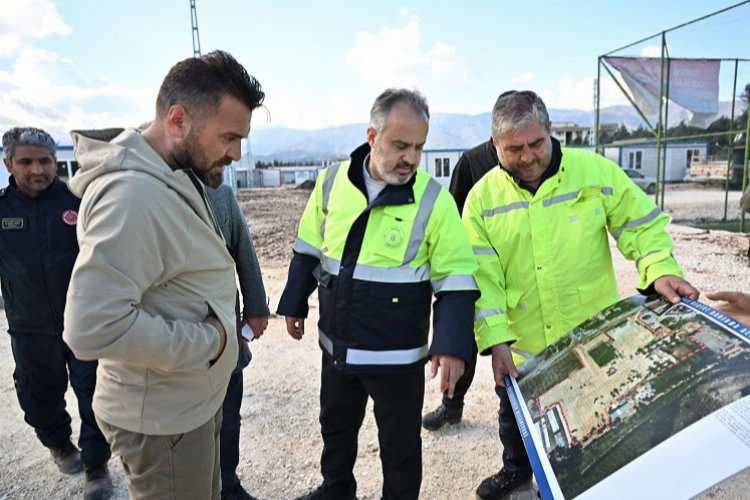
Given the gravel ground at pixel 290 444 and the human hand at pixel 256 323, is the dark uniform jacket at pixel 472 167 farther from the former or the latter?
the human hand at pixel 256 323

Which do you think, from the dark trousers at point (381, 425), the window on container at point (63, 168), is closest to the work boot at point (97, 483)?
the dark trousers at point (381, 425)

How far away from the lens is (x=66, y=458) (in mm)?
3201

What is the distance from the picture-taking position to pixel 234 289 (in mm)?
1880

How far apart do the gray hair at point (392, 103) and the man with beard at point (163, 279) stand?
0.59 metres

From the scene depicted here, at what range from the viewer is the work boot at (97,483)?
9.56 feet

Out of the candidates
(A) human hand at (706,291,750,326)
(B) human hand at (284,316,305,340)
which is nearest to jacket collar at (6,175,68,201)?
Answer: (B) human hand at (284,316,305,340)

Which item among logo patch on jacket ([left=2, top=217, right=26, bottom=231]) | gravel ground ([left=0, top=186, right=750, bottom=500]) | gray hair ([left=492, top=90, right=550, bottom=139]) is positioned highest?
gray hair ([left=492, top=90, right=550, bottom=139])

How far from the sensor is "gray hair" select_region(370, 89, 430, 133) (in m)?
2.21

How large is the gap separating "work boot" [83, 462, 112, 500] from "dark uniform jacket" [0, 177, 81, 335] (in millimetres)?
821

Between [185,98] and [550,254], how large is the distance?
5.28ft

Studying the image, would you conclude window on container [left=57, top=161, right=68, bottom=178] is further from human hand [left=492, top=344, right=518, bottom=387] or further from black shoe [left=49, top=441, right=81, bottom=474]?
human hand [left=492, top=344, right=518, bottom=387]

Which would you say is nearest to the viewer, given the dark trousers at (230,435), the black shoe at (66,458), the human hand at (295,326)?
the human hand at (295,326)

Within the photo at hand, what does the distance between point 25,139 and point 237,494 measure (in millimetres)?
2361

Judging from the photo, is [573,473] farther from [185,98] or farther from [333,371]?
[185,98]
